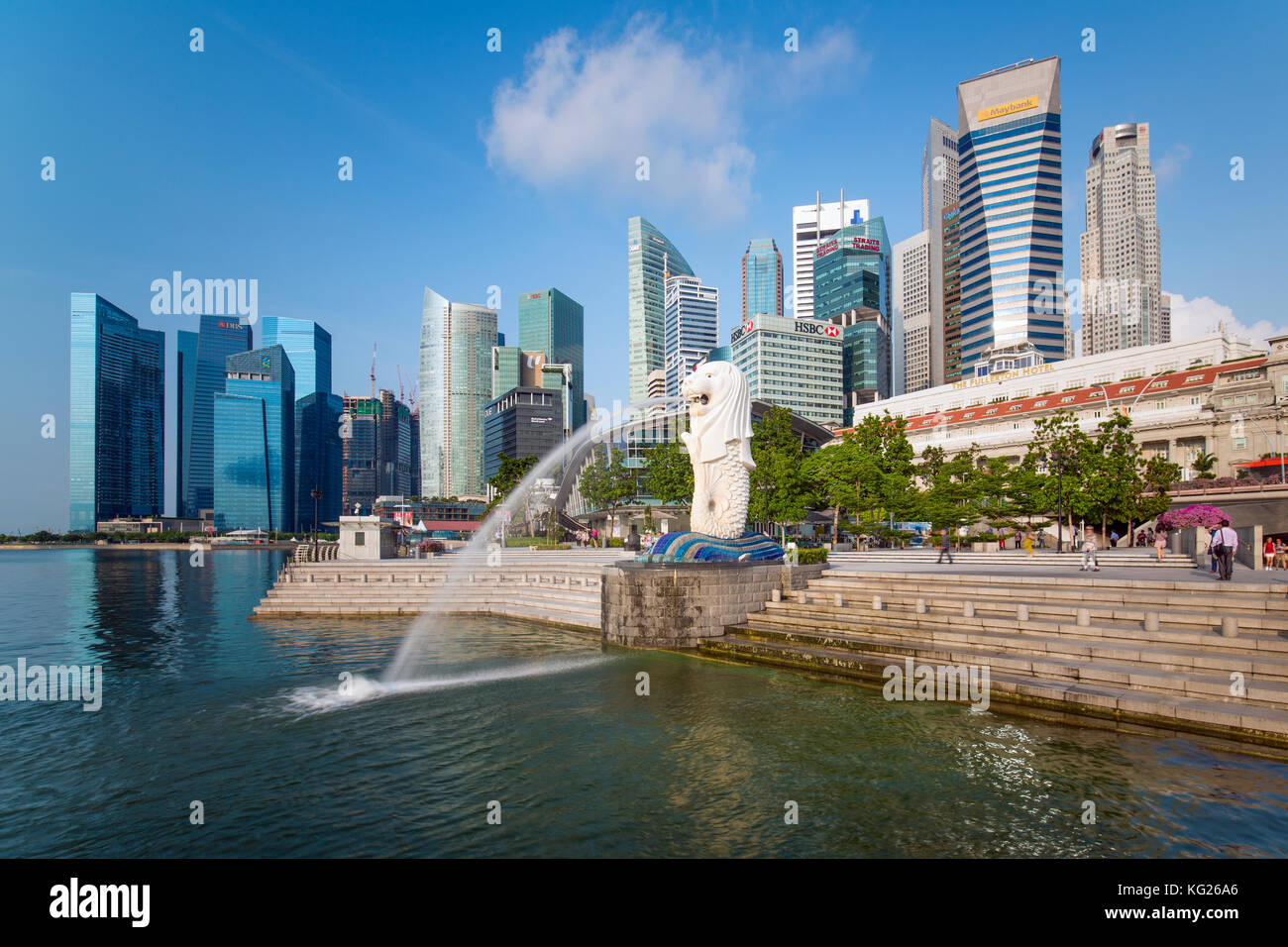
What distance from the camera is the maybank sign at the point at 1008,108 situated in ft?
486

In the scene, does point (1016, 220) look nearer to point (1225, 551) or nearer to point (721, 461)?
point (1225, 551)

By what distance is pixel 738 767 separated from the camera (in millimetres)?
11578

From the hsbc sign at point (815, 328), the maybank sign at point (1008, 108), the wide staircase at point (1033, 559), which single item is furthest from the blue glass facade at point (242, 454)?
the maybank sign at point (1008, 108)

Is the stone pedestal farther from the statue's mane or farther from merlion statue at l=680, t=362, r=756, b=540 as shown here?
the statue's mane

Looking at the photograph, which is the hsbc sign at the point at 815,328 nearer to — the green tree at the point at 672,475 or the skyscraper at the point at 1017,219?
the skyscraper at the point at 1017,219

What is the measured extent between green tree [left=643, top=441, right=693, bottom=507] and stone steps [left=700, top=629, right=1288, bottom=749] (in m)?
39.6

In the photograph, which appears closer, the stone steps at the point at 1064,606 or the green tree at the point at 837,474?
the stone steps at the point at 1064,606

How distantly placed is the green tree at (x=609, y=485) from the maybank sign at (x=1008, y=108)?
143540mm

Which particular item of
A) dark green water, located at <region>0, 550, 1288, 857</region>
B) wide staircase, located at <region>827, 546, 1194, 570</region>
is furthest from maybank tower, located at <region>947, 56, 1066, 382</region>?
dark green water, located at <region>0, 550, 1288, 857</region>

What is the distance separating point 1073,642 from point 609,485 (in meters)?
56.3

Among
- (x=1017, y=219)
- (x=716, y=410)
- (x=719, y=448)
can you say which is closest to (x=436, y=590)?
(x=719, y=448)

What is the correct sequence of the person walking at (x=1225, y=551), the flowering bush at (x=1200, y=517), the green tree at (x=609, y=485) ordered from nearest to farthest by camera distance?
the person walking at (x=1225, y=551) < the flowering bush at (x=1200, y=517) < the green tree at (x=609, y=485)

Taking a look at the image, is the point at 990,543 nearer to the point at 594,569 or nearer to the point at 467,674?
the point at 594,569

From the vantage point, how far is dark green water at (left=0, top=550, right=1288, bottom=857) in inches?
353
